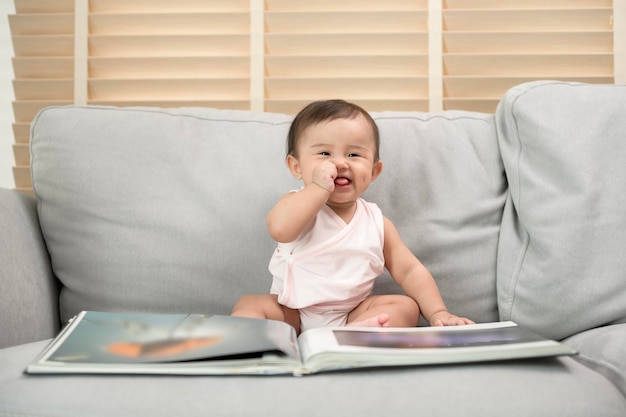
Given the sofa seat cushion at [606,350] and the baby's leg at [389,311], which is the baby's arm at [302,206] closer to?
the baby's leg at [389,311]

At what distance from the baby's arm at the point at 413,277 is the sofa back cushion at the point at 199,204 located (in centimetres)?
7

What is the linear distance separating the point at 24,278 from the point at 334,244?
2.09ft

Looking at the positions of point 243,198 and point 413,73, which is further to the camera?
point 413,73

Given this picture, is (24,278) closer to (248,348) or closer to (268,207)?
(268,207)

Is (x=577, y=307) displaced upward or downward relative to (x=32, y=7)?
downward

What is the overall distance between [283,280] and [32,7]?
54.9 inches

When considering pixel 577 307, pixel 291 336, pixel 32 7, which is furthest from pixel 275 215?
pixel 32 7

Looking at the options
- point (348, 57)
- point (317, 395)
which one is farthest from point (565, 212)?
point (348, 57)

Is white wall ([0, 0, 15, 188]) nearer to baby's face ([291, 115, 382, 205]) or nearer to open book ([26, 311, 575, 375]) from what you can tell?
baby's face ([291, 115, 382, 205])

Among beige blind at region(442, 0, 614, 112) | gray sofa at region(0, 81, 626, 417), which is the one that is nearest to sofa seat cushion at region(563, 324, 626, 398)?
gray sofa at region(0, 81, 626, 417)

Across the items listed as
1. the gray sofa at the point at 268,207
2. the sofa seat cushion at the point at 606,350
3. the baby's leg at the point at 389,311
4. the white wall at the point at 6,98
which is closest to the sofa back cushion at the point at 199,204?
the gray sofa at the point at 268,207

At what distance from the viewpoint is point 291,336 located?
985 millimetres

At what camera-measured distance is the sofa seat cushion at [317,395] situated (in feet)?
2.65

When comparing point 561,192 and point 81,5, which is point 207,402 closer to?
point 561,192
